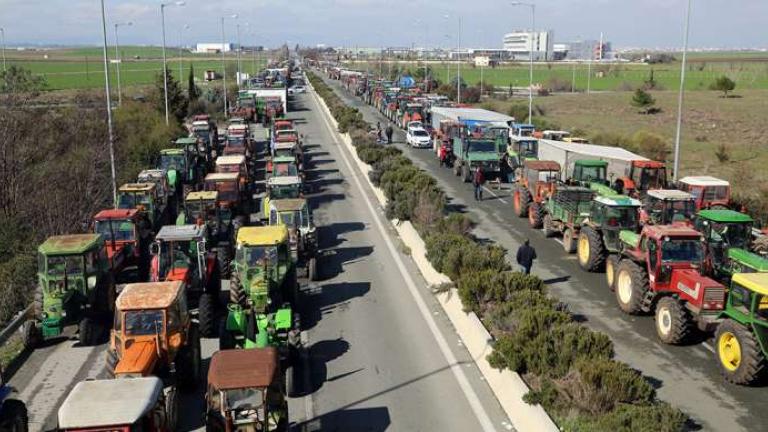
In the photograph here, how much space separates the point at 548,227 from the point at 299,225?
8440mm

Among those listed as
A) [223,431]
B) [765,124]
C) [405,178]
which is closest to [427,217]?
[405,178]

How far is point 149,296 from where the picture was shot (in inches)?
512

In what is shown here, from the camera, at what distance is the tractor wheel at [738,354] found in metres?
12.6

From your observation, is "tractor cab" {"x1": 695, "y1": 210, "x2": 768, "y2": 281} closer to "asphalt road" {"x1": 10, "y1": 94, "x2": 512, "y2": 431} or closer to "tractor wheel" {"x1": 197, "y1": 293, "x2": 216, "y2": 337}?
"asphalt road" {"x1": 10, "y1": 94, "x2": 512, "y2": 431}

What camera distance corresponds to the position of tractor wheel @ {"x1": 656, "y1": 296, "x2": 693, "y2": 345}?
577 inches

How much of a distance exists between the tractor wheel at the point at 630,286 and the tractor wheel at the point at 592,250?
8.54 ft

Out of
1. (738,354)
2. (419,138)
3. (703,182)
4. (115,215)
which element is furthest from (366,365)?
(419,138)

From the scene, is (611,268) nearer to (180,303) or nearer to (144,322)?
(180,303)

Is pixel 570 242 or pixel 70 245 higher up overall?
pixel 70 245

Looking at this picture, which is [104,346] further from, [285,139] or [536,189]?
[285,139]

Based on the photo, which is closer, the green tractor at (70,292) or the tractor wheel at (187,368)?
the tractor wheel at (187,368)

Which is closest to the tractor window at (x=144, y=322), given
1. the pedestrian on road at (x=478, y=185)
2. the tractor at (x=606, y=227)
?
the tractor at (x=606, y=227)

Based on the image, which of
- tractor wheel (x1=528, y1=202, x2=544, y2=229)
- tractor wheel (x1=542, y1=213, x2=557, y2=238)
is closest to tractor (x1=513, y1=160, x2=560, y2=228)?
tractor wheel (x1=528, y1=202, x2=544, y2=229)

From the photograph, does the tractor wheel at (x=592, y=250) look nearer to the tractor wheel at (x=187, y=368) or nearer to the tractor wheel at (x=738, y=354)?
the tractor wheel at (x=738, y=354)
